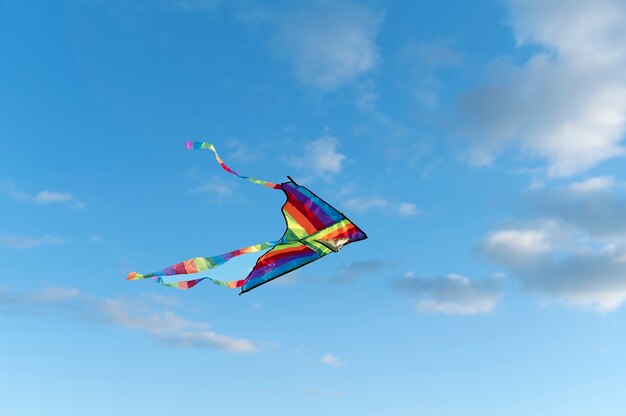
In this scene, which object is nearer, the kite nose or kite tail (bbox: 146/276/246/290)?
the kite nose

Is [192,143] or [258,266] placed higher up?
[192,143]

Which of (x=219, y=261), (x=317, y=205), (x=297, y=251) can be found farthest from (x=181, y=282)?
(x=317, y=205)

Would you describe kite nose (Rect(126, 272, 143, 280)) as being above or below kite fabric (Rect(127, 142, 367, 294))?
below

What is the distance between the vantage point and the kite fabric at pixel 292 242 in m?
27.5

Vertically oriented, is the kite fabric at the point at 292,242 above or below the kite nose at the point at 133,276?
above

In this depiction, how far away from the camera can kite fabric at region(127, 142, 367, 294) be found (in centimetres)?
2745

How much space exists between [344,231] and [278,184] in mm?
4090

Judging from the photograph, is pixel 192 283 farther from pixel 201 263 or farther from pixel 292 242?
pixel 292 242

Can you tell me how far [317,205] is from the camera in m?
29.1

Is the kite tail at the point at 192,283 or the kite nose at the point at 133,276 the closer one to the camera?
the kite nose at the point at 133,276

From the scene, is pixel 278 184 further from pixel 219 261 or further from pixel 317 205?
pixel 219 261

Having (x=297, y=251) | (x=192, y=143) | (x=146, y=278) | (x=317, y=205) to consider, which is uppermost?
(x=192, y=143)

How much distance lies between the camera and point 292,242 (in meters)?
28.9

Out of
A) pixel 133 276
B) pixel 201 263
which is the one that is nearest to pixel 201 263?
pixel 201 263
